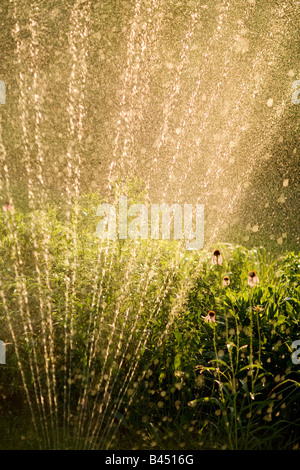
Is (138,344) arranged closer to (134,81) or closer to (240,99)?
(240,99)

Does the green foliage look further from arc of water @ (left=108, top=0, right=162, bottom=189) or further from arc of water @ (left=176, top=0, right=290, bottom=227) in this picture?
arc of water @ (left=108, top=0, right=162, bottom=189)

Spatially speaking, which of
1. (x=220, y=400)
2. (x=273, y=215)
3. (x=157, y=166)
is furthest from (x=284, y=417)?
(x=157, y=166)

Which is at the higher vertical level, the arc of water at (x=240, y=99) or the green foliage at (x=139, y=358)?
the arc of water at (x=240, y=99)

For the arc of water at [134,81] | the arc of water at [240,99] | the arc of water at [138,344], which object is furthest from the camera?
the arc of water at [134,81]

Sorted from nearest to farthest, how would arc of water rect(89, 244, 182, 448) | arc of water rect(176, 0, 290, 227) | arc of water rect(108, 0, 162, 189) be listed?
1. arc of water rect(89, 244, 182, 448)
2. arc of water rect(176, 0, 290, 227)
3. arc of water rect(108, 0, 162, 189)

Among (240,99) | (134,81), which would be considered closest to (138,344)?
(240,99)

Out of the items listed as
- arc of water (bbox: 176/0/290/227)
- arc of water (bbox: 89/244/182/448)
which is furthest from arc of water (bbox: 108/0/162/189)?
arc of water (bbox: 89/244/182/448)

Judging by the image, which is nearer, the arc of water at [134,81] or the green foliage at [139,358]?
the green foliage at [139,358]

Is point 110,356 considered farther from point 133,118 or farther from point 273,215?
point 133,118

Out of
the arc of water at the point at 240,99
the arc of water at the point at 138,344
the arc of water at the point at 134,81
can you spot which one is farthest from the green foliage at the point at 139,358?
the arc of water at the point at 134,81

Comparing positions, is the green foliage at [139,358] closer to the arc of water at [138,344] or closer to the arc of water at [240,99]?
the arc of water at [138,344]

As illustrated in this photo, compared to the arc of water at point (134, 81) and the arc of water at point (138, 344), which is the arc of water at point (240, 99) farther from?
the arc of water at point (138, 344)

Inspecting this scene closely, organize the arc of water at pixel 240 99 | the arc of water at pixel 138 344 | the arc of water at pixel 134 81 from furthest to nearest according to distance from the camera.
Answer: the arc of water at pixel 134 81 → the arc of water at pixel 240 99 → the arc of water at pixel 138 344

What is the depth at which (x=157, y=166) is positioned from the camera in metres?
10.0
